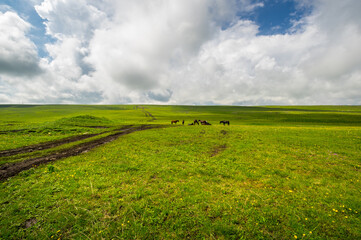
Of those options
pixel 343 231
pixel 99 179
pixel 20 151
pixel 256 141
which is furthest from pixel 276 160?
pixel 20 151

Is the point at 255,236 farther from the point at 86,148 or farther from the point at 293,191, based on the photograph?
the point at 86,148

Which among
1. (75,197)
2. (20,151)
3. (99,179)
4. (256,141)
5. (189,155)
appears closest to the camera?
(75,197)

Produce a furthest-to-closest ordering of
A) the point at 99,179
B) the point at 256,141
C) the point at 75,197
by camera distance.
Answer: the point at 256,141
the point at 99,179
the point at 75,197

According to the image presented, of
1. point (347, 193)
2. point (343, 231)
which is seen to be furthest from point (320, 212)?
point (347, 193)

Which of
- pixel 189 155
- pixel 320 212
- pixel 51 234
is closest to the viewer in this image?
pixel 51 234

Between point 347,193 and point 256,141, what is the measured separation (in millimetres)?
→ 12791

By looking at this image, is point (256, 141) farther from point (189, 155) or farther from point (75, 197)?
point (75, 197)

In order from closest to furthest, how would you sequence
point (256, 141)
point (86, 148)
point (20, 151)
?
point (20, 151) → point (86, 148) → point (256, 141)

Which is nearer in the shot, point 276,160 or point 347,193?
point 347,193

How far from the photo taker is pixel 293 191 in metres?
9.52

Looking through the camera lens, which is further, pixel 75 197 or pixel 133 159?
pixel 133 159

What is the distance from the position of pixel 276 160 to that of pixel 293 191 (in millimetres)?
5943

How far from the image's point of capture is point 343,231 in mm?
6391

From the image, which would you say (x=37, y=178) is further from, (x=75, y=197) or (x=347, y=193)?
(x=347, y=193)
